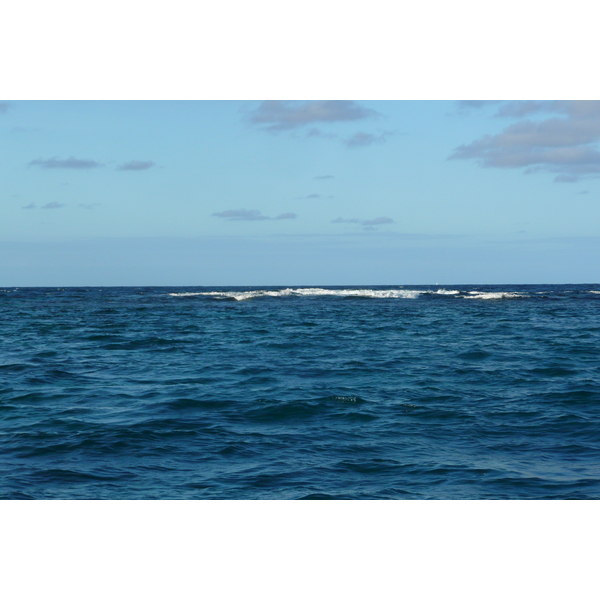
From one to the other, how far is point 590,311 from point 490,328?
1740cm

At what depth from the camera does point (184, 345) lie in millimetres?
25672

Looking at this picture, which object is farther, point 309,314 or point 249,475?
point 309,314

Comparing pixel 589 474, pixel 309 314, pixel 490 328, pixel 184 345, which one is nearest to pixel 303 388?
pixel 589 474

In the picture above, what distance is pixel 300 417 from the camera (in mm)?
13383

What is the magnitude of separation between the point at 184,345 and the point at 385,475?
56.7 feet

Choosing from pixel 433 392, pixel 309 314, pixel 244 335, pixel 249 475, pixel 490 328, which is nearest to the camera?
pixel 249 475

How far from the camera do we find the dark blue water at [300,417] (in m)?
9.37

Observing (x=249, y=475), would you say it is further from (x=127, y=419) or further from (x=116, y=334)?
(x=116, y=334)

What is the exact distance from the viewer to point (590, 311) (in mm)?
45000

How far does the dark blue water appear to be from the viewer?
9371mm

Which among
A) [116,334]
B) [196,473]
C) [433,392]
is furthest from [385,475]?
[116,334]

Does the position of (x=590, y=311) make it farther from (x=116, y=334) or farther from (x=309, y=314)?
(x=116, y=334)

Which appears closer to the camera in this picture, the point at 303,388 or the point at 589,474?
the point at 589,474

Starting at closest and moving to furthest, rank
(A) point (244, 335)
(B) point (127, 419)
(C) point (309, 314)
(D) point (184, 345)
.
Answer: (B) point (127, 419), (D) point (184, 345), (A) point (244, 335), (C) point (309, 314)
